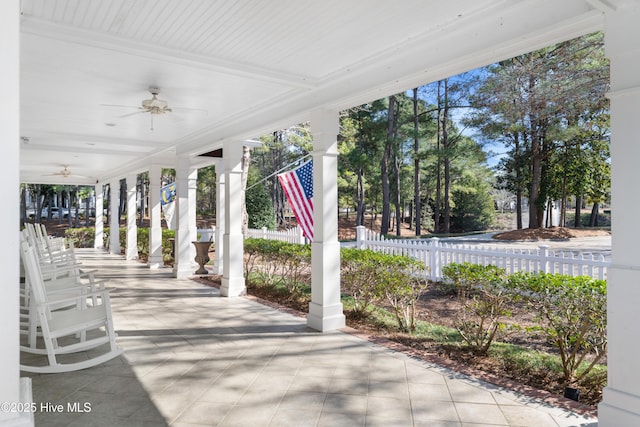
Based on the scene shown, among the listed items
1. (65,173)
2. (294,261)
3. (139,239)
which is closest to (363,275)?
(294,261)

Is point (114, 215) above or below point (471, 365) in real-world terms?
above

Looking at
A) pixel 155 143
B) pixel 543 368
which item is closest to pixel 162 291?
pixel 155 143

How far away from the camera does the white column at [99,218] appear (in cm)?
1577

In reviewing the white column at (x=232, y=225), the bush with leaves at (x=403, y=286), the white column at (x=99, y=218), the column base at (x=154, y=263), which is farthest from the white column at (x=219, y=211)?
the white column at (x=99, y=218)

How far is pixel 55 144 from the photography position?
852 centimetres

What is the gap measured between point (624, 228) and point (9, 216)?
2.98 meters

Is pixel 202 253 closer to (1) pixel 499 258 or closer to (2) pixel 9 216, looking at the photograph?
(1) pixel 499 258

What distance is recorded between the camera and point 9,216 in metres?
1.51

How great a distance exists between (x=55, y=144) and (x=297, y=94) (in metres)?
6.16

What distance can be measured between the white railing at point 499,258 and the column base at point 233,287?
2.94 m

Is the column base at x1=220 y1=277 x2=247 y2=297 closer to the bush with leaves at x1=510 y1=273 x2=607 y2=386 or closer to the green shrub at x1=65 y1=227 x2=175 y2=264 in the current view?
the green shrub at x1=65 y1=227 x2=175 y2=264

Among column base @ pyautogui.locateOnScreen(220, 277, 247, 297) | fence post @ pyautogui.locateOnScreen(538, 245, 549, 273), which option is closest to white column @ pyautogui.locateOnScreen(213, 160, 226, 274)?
column base @ pyautogui.locateOnScreen(220, 277, 247, 297)

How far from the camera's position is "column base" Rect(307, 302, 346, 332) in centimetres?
473

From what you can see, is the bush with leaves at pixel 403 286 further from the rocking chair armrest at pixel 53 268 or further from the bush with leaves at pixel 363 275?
the rocking chair armrest at pixel 53 268
